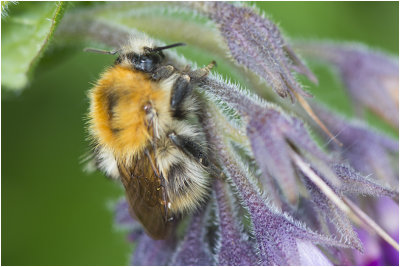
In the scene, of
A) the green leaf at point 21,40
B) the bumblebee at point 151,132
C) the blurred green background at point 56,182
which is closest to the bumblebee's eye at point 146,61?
→ the bumblebee at point 151,132

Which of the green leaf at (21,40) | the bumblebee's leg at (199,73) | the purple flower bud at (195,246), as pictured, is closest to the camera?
the bumblebee's leg at (199,73)

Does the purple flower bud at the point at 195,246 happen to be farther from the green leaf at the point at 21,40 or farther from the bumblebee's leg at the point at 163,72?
the green leaf at the point at 21,40

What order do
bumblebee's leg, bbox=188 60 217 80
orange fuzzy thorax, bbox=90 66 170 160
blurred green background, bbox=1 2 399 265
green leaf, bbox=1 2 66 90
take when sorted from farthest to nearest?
blurred green background, bbox=1 2 399 265 < green leaf, bbox=1 2 66 90 < bumblebee's leg, bbox=188 60 217 80 < orange fuzzy thorax, bbox=90 66 170 160

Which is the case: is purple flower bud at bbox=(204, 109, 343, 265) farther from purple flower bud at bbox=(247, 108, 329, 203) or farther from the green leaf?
the green leaf

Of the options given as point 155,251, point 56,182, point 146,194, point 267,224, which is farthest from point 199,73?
point 56,182

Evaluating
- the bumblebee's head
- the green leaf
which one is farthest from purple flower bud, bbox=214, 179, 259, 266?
the green leaf

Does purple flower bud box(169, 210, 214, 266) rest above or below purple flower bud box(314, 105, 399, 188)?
below

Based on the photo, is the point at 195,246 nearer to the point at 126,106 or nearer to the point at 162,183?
the point at 162,183
